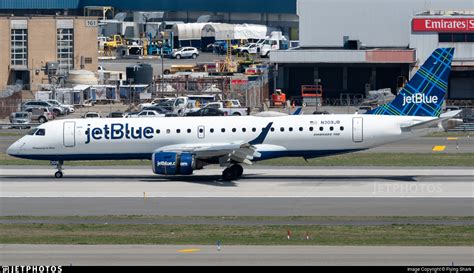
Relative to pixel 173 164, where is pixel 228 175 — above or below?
below

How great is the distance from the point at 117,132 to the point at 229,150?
21.2 feet

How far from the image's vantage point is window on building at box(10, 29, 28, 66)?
12088cm

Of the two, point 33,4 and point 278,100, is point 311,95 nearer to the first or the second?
point 278,100

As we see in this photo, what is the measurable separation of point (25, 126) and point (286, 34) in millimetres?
96957

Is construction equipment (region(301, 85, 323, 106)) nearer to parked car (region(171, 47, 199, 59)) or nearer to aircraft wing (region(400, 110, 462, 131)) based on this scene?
parked car (region(171, 47, 199, 59))

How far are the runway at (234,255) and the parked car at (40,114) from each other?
6266cm

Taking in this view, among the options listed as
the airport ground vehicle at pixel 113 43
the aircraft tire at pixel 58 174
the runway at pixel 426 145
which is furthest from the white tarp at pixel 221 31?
the aircraft tire at pixel 58 174

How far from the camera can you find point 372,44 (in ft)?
380

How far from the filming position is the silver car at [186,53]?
159 m

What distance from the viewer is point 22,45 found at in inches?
4776

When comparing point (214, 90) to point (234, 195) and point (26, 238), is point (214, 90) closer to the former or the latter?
point (234, 195)

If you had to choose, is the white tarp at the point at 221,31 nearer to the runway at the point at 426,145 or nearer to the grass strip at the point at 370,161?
the runway at the point at 426,145

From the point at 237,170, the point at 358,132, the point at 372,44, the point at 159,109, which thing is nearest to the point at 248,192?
the point at 237,170

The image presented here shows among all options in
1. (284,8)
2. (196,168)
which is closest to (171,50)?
(284,8)
